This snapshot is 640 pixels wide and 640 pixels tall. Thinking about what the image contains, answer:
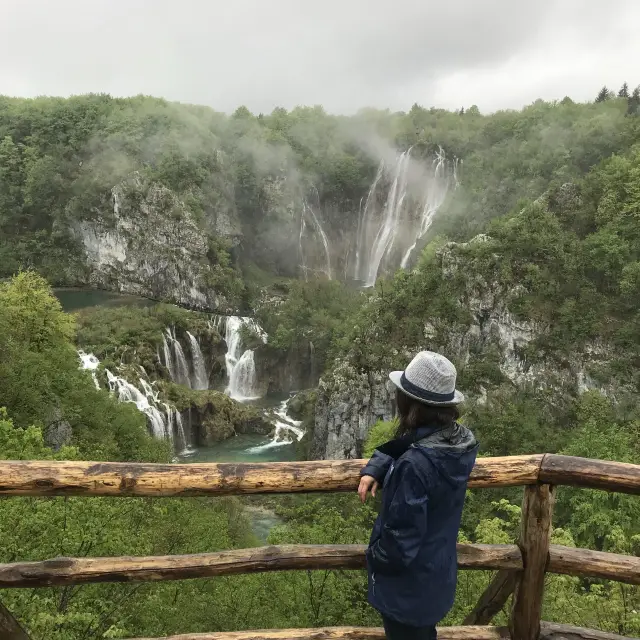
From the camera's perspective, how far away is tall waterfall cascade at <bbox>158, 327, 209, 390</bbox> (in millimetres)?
40906

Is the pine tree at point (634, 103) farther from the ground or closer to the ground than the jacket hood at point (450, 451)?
farther from the ground

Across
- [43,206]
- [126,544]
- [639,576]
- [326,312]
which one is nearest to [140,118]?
[43,206]

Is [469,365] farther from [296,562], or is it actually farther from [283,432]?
[296,562]

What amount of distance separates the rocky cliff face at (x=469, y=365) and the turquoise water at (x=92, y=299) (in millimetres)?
29096

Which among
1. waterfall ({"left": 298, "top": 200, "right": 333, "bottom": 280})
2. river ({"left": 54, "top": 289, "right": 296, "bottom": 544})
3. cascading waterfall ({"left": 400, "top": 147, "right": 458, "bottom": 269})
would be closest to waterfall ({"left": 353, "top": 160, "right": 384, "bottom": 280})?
waterfall ({"left": 298, "top": 200, "right": 333, "bottom": 280})

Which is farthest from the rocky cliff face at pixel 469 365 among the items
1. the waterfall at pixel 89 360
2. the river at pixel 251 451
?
the waterfall at pixel 89 360

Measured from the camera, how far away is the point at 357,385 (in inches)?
1393

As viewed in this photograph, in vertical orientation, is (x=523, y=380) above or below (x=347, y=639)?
below

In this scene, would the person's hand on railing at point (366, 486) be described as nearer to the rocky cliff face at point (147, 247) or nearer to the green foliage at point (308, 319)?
the green foliage at point (308, 319)

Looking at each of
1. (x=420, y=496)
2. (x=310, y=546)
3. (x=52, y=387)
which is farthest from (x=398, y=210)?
(x=420, y=496)

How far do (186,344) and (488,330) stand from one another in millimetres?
23708

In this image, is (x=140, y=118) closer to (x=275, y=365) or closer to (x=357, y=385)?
(x=275, y=365)

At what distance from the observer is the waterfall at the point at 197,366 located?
43.1m

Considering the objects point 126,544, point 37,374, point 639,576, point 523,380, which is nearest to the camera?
point 639,576
